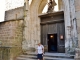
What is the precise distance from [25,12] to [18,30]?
158 cm

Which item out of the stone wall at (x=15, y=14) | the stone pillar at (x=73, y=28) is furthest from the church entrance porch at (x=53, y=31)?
the stone wall at (x=15, y=14)

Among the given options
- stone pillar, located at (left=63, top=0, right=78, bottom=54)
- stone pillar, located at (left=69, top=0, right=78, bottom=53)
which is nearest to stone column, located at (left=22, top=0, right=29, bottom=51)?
stone pillar, located at (left=63, top=0, right=78, bottom=54)

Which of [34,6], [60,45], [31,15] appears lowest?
[60,45]

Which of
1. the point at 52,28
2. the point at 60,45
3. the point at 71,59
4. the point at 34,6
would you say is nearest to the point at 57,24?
the point at 52,28

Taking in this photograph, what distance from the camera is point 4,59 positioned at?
33.1 feet

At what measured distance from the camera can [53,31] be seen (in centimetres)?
1180

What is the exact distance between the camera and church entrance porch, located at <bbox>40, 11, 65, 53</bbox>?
11.2 metres

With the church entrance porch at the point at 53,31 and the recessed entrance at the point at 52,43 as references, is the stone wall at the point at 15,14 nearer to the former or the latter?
the church entrance porch at the point at 53,31

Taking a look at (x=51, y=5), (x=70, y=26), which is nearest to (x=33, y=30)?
(x=51, y=5)

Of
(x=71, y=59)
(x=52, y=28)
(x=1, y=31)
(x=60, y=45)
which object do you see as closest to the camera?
(x=71, y=59)

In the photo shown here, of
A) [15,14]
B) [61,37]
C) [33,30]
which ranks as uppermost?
[15,14]

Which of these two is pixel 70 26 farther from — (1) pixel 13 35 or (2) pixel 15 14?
(2) pixel 15 14

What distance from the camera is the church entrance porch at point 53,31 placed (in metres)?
11.2

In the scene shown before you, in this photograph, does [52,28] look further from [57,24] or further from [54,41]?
[54,41]
